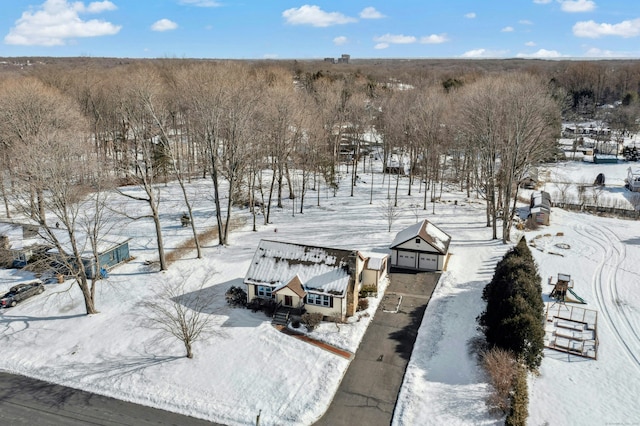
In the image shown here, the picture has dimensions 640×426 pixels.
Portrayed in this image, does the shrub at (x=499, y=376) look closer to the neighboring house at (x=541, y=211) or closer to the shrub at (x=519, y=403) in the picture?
the shrub at (x=519, y=403)

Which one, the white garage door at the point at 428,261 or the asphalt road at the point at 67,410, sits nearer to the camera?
the asphalt road at the point at 67,410

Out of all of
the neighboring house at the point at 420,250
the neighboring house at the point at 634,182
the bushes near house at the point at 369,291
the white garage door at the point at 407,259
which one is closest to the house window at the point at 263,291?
the bushes near house at the point at 369,291

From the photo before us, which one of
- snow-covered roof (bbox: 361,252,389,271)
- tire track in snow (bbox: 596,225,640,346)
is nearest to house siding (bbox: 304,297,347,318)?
snow-covered roof (bbox: 361,252,389,271)

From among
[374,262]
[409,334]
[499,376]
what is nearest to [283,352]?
[409,334]

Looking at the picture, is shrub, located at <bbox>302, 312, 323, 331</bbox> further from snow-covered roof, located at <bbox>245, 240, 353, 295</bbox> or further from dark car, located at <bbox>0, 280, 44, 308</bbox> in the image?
dark car, located at <bbox>0, 280, 44, 308</bbox>

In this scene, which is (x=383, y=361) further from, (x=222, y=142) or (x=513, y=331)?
(x=222, y=142)
